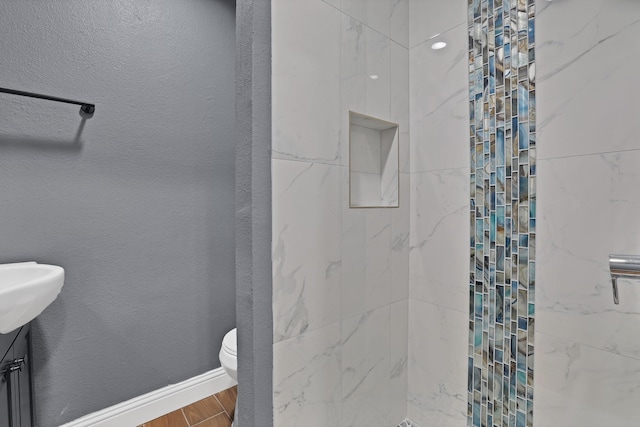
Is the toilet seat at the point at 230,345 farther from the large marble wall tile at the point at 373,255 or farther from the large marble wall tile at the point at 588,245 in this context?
the large marble wall tile at the point at 588,245

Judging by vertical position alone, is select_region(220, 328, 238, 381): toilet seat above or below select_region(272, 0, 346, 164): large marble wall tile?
below

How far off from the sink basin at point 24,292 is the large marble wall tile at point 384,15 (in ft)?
4.64

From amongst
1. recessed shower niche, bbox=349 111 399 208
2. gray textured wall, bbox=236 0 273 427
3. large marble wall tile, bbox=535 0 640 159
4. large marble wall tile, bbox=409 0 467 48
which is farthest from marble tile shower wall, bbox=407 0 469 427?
gray textured wall, bbox=236 0 273 427

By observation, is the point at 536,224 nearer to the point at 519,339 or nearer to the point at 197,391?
the point at 519,339

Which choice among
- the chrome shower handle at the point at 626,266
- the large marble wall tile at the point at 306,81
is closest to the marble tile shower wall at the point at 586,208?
the chrome shower handle at the point at 626,266

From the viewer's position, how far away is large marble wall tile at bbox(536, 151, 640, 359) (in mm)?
913

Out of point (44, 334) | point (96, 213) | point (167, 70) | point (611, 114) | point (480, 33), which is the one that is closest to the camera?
point (611, 114)

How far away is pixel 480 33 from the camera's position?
1.20 m

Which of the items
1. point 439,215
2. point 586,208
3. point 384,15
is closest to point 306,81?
point 384,15

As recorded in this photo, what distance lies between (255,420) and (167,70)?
1698 mm

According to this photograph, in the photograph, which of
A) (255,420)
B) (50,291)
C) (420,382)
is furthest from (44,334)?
(420,382)

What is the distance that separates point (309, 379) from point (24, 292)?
37.3 inches

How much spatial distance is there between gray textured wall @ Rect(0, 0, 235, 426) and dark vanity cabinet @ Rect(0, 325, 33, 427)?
133 millimetres

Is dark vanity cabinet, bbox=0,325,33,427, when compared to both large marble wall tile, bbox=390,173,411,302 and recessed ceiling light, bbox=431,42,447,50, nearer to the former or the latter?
large marble wall tile, bbox=390,173,411,302
